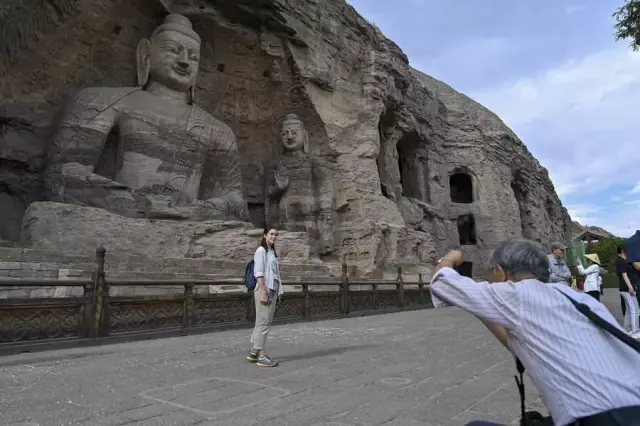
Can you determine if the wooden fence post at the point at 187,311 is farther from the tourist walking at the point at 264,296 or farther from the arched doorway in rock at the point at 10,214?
the arched doorway in rock at the point at 10,214

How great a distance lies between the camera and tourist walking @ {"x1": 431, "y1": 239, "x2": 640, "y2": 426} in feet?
4.41

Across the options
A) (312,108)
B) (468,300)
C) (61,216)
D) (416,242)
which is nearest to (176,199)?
(61,216)

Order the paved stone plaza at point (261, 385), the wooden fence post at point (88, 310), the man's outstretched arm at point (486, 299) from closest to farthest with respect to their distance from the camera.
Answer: the man's outstretched arm at point (486, 299)
the paved stone plaza at point (261, 385)
the wooden fence post at point (88, 310)

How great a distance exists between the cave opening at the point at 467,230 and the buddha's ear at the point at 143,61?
52.5 ft

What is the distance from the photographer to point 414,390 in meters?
3.46

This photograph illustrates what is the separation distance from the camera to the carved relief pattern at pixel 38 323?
4.77m

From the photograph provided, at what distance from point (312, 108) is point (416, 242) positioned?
5.50 metres

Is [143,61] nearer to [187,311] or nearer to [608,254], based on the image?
[187,311]

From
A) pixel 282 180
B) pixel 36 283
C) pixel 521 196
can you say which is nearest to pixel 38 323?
pixel 36 283

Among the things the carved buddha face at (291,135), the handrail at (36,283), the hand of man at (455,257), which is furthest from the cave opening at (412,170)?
the hand of man at (455,257)

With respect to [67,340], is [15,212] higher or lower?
higher

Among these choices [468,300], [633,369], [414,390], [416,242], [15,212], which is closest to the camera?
[633,369]

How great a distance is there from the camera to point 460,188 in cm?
2502

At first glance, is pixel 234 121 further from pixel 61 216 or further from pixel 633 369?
pixel 633 369
